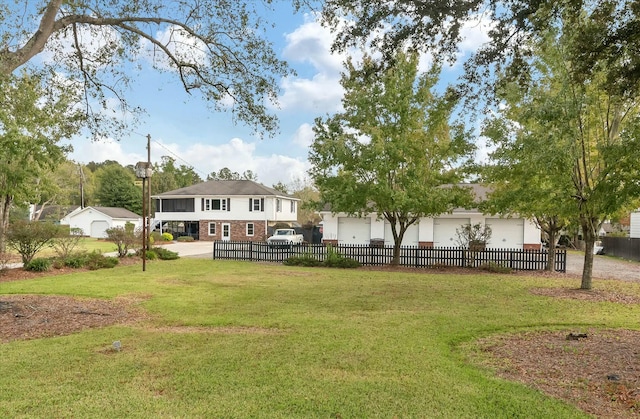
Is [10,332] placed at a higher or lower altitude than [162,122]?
lower

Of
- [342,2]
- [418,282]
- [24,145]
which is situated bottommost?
[418,282]

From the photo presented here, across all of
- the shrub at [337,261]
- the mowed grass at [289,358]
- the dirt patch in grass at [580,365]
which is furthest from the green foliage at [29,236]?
the dirt patch in grass at [580,365]

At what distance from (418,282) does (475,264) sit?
5535 mm

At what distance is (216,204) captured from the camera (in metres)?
40.2

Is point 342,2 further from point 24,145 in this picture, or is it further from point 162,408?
point 24,145

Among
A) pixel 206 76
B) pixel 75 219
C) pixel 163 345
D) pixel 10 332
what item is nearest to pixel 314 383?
pixel 163 345

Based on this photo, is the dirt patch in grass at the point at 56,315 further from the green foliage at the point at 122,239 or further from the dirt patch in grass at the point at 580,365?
the green foliage at the point at 122,239

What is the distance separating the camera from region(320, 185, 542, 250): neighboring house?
82.6ft

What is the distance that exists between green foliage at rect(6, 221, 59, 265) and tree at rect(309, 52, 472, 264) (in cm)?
1003

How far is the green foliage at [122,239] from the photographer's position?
18500 millimetres

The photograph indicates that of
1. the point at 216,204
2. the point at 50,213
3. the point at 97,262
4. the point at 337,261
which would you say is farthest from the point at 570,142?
the point at 50,213

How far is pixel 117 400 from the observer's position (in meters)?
3.95

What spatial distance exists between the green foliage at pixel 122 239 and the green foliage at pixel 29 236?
11.8 feet

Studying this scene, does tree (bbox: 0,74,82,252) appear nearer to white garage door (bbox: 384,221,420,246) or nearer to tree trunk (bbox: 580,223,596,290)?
tree trunk (bbox: 580,223,596,290)
